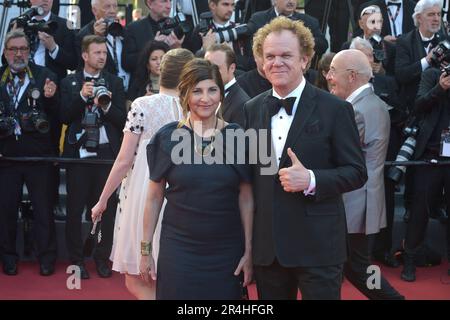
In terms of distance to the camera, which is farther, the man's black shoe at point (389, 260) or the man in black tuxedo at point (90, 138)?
the man's black shoe at point (389, 260)

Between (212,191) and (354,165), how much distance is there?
657 mm

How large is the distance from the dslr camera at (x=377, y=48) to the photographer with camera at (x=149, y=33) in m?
1.70

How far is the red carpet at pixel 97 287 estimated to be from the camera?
6.61m

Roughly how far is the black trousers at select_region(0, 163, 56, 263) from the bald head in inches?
113

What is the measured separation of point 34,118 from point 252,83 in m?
1.82

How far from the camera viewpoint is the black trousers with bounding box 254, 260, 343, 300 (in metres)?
3.86

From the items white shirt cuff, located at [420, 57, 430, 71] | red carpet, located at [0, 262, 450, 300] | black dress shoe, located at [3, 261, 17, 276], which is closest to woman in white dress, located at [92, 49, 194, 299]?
red carpet, located at [0, 262, 450, 300]

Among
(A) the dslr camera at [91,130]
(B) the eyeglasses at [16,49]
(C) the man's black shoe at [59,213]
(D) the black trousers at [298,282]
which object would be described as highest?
(B) the eyeglasses at [16,49]

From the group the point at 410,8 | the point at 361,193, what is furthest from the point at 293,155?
the point at 410,8

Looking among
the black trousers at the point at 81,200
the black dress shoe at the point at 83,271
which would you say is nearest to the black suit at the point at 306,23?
the black trousers at the point at 81,200

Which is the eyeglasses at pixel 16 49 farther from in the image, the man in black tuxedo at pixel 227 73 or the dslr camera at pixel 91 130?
the man in black tuxedo at pixel 227 73

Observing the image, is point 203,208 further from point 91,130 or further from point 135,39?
point 135,39

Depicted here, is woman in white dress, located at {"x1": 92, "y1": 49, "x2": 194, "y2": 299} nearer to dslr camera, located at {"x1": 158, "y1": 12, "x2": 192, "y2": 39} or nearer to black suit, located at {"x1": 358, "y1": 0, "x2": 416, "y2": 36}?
dslr camera, located at {"x1": 158, "y1": 12, "x2": 192, "y2": 39}

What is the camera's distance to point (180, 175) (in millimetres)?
4059
